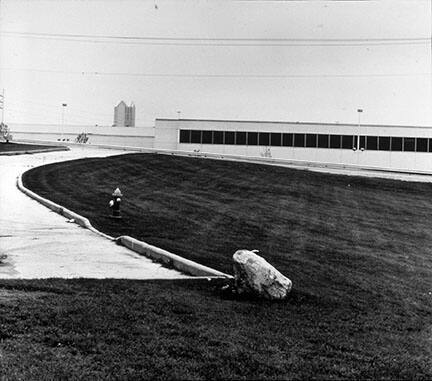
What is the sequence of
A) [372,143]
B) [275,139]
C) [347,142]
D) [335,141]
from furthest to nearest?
[275,139] → [335,141] → [347,142] → [372,143]

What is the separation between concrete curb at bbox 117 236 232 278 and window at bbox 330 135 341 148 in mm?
42517

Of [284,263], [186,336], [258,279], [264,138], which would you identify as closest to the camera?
[186,336]

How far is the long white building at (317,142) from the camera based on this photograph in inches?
2007

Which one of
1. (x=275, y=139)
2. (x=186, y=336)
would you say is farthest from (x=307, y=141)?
(x=186, y=336)

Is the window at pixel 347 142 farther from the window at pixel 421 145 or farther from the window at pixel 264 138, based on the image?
the window at pixel 264 138

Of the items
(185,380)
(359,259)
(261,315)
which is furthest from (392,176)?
(185,380)

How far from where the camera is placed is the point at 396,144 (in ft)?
168

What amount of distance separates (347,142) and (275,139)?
654 cm

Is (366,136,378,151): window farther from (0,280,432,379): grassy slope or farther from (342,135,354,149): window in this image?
(0,280,432,379): grassy slope

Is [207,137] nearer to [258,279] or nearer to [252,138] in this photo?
[252,138]

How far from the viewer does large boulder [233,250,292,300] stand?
25.7 feet

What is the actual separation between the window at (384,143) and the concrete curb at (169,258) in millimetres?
42958

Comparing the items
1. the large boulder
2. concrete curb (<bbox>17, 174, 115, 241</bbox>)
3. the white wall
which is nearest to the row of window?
the white wall

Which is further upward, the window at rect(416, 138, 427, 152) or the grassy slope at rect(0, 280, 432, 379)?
the window at rect(416, 138, 427, 152)
